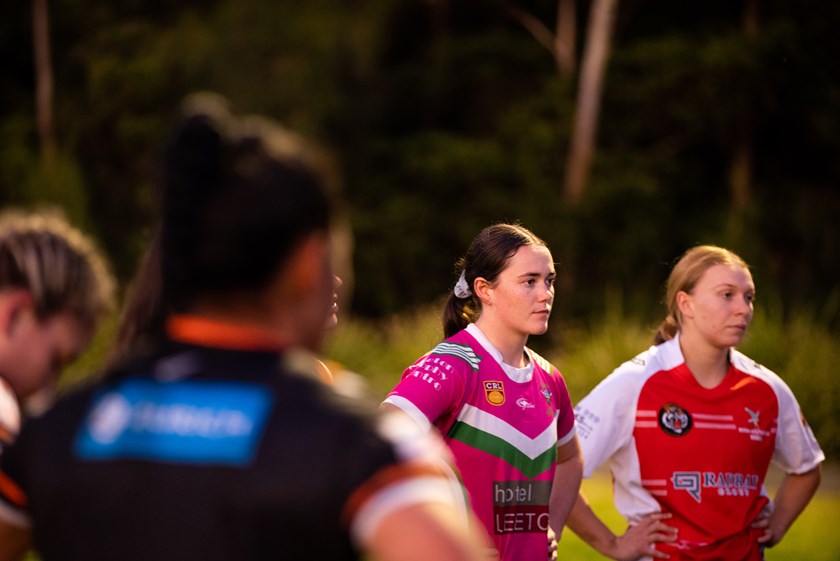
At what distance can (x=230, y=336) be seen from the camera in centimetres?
184

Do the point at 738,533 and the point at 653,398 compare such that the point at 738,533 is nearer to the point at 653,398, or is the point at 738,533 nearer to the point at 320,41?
the point at 653,398

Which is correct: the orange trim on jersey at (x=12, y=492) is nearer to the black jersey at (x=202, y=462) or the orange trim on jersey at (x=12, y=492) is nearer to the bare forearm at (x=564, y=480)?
the black jersey at (x=202, y=462)

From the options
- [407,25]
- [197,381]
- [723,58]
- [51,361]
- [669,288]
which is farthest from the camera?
[407,25]

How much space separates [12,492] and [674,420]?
11.8ft

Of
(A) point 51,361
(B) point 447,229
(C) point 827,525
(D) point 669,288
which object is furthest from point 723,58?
(A) point 51,361

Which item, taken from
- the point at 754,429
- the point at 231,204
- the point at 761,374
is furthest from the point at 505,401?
the point at 231,204

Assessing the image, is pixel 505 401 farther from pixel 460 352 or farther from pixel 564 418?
pixel 564 418

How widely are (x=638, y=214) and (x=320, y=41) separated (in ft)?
24.6

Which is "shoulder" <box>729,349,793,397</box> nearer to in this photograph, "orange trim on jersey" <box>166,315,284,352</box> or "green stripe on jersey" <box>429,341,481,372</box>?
"green stripe on jersey" <box>429,341,481,372</box>

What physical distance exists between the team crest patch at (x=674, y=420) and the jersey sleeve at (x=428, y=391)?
1.15 metres

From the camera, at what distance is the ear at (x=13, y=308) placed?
7.73ft

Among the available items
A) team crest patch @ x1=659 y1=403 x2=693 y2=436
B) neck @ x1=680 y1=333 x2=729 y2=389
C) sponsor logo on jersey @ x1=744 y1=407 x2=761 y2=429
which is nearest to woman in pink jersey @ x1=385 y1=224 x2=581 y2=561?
team crest patch @ x1=659 y1=403 x2=693 y2=436

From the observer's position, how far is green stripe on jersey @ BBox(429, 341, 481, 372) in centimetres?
451

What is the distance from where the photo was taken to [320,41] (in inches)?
941
